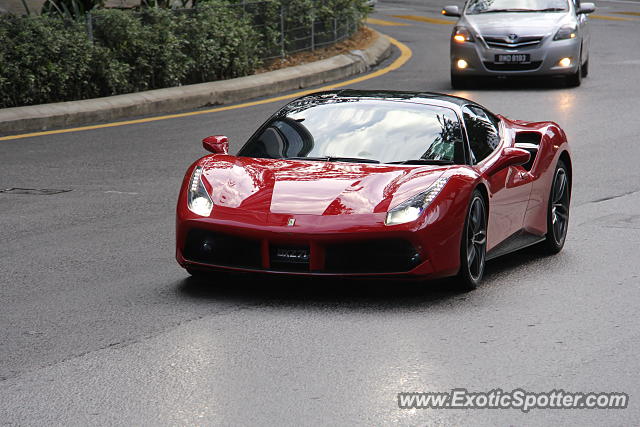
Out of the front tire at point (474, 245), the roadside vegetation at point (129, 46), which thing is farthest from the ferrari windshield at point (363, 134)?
the roadside vegetation at point (129, 46)

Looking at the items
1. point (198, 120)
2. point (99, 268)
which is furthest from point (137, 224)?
point (198, 120)

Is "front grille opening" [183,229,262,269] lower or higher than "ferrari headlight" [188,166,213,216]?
lower

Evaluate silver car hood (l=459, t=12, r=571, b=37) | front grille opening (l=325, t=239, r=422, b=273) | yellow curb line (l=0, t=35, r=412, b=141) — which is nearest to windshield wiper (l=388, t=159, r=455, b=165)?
front grille opening (l=325, t=239, r=422, b=273)

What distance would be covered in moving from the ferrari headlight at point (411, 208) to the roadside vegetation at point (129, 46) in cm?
984

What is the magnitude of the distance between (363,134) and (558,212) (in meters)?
1.84

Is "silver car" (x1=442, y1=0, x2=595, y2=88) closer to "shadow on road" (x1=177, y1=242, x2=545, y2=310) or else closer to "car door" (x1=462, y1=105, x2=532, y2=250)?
"car door" (x1=462, y1=105, x2=532, y2=250)

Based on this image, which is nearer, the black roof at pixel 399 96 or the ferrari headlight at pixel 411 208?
the ferrari headlight at pixel 411 208

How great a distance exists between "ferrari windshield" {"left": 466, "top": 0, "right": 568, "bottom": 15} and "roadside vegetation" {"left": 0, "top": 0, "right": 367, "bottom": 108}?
11.0 ft

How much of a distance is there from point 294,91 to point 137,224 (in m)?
10.5

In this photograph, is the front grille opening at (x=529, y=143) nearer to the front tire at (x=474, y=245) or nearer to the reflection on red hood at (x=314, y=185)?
the front tire at (x=474, y=245)

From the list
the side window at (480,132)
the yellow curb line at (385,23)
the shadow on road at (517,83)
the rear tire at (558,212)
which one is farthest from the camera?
the yellow curb line at (385,23)

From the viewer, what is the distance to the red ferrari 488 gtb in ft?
24.5

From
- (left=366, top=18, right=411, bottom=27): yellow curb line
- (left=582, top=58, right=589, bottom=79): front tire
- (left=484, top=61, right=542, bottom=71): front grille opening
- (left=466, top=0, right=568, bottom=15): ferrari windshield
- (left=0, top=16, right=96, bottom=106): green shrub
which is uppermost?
(left=0, top=16, right=96, bottom=106): green shrub

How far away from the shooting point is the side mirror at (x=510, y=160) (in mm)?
8438
